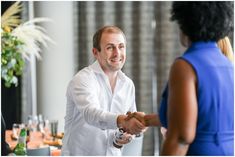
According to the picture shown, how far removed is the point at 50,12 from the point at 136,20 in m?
0.97

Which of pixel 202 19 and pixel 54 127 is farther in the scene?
pixel 54 127

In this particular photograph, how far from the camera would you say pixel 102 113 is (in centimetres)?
196

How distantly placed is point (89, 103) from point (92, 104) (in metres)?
0.01

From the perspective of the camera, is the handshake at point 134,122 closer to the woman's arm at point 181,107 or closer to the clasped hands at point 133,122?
the clasped hands at point 133,122

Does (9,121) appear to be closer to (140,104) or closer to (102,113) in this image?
(140,104)

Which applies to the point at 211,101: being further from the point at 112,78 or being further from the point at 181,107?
the point at 112,78

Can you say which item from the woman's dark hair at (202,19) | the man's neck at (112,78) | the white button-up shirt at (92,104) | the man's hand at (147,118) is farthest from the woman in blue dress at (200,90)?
the man's neck at (112,78)

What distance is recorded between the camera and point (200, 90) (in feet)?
4.46

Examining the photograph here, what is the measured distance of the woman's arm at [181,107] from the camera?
1326 millimetres

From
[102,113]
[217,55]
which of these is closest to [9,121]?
[102,113]

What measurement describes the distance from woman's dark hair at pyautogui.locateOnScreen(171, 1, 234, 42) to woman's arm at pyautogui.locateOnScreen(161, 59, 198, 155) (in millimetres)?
121

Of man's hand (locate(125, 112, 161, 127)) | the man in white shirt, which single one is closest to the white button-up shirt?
the man in white shirt

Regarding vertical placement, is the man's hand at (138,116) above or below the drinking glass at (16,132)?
above

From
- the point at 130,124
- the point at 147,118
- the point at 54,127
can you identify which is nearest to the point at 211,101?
the point at 147,118
